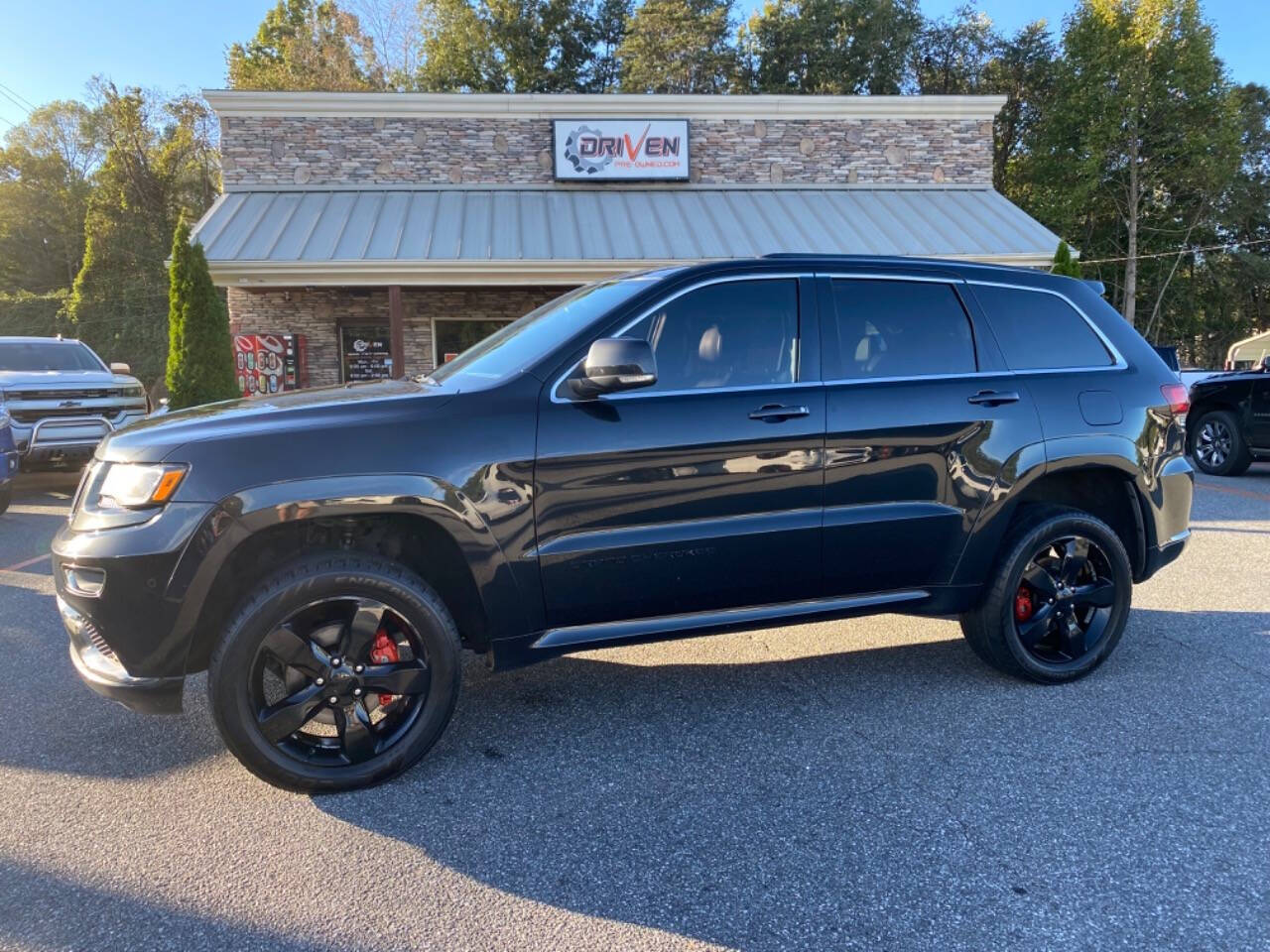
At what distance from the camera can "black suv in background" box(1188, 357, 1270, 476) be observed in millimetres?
9883

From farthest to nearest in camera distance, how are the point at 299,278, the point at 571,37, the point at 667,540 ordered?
the point at 571,37
the point at 299,278
the point at 667,540

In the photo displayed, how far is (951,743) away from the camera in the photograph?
3299mm

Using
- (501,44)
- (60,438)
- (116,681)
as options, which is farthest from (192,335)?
(501,44)

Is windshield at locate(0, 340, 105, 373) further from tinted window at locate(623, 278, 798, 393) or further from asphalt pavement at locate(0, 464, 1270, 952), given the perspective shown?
tinted window at locate(623, 278, 798, 393)

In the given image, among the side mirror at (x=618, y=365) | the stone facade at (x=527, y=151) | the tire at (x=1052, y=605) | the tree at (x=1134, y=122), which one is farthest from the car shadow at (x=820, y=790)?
the tree at (x=1134, y=122)

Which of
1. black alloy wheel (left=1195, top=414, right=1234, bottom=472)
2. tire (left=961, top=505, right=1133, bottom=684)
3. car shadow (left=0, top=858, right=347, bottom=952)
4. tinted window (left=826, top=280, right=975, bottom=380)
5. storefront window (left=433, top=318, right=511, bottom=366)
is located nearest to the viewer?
car shadow (left=0, top=858, right=347, bottom=952)

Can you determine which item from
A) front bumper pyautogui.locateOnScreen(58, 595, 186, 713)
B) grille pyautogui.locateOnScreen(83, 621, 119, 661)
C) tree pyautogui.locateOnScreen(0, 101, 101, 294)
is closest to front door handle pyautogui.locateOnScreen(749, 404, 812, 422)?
front bumper pyautogui.locateOnScreen(58, 595, 186, 713)

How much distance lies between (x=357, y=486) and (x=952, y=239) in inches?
553

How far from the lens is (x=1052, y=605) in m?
3.85

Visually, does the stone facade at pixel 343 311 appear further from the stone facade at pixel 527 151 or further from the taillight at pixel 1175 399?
the taillight at pixel 1175 399

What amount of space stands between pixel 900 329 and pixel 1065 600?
151 centimetres

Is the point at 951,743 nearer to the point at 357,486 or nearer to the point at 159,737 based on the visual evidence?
the point at 357,486

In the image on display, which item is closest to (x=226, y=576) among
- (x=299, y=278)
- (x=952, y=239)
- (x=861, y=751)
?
(x=861, y=751)

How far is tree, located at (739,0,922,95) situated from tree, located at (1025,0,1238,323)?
6.35 meters
